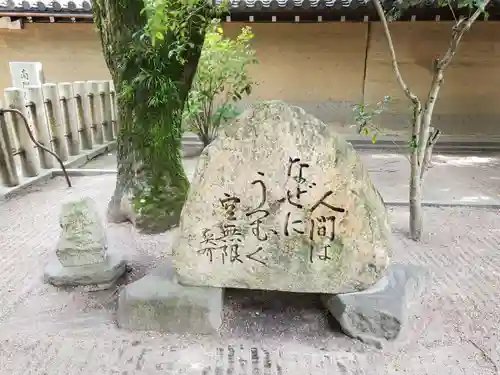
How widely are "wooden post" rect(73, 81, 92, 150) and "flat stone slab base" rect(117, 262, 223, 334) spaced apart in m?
6.00

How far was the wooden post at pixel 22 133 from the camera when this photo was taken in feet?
19.4

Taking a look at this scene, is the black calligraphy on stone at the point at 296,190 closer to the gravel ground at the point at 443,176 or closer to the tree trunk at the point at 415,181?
the tree trunk at the point at 415,181

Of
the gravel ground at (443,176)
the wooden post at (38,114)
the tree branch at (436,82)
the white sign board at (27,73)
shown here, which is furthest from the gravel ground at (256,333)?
the white sign board at (27,73)

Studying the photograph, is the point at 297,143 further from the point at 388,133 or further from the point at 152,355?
the point at 388,133

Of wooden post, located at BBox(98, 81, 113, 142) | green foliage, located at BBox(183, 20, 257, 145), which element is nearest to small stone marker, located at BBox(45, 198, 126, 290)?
green foliage, located at BBox(183, 20, 257, 145)

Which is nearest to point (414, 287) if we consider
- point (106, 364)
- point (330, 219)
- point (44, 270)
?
point (330, 219)

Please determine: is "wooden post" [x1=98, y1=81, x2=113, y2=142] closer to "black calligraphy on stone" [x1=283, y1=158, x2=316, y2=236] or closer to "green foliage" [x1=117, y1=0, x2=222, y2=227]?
"green foliage" [x1=117, y1=0, x2=222, y2=227]

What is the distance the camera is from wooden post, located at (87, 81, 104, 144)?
8.29 m

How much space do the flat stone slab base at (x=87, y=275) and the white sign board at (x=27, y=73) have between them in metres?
5.46

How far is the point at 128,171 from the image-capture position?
4648 millimetres

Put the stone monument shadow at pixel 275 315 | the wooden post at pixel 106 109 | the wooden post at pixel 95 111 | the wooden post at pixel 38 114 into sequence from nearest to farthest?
1. the stone monument shadow at pixel 275 315
2. the wooden post at pixel 38 114
3. the wooden post at pixel 95 111
4. the wooden post at pixel 106 109

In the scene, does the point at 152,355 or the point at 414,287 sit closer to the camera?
the point at 152,355

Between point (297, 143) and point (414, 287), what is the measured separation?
1.44 m

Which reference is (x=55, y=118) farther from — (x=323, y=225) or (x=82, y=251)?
(x=323, y=225)
